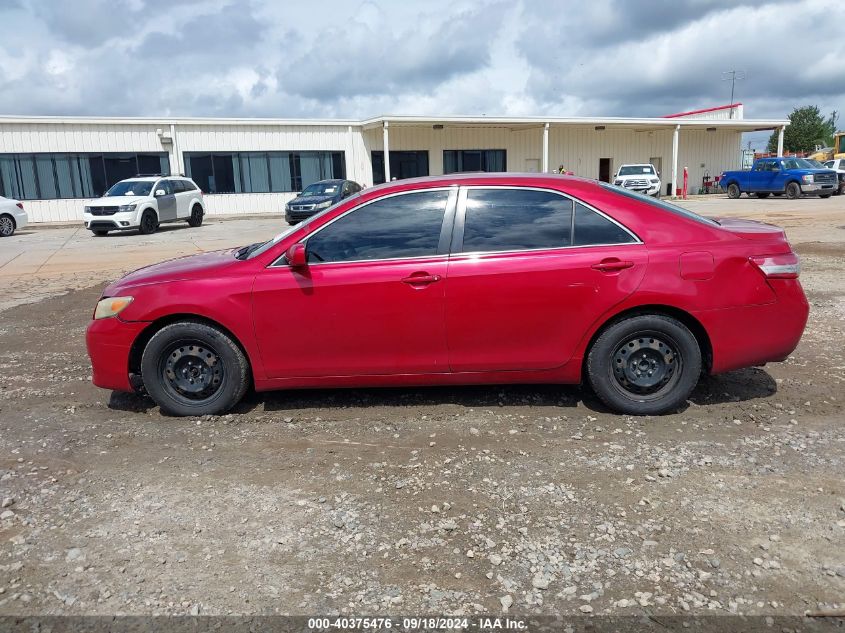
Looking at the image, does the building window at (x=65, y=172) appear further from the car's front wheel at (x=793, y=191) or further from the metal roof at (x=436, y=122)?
the car's front wheel at (x=793, y=191)

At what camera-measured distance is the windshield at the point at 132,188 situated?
70.5 feet

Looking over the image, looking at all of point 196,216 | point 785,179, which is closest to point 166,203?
point 196,216

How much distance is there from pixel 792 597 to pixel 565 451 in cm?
154

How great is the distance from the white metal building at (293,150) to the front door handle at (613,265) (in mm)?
28078

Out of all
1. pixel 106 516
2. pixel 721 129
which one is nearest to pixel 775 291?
pixel 106 516

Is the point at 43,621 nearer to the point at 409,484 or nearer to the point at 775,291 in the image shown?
the point at 409,484

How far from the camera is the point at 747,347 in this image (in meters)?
4.47

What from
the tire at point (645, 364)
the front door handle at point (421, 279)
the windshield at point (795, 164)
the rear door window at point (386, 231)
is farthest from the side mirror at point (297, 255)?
the windshield at point (795, 164)

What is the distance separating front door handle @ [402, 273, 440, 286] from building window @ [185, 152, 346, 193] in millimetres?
29592

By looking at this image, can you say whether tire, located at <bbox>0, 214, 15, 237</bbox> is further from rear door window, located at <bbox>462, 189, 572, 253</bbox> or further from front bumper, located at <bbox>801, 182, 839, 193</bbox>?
front bumper, located at <bbox>801, 182, 839, 193</bbox>

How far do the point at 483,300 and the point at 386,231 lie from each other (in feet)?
2.71

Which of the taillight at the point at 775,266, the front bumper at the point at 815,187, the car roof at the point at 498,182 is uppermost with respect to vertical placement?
the car roof at the point at 498,182

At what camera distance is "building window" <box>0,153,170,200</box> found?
28.5 m

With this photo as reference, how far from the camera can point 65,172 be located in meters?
29.2
